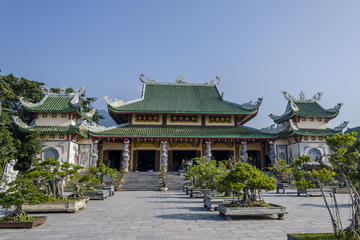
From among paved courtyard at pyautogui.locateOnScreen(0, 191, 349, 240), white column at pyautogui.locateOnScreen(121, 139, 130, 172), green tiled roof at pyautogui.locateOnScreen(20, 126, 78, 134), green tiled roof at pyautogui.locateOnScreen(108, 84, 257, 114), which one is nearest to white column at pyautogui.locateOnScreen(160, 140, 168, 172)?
white column at pyautogui.locateOnScreen(121, 139, 130, 172)

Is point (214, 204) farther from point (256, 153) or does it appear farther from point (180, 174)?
point (256, 153)

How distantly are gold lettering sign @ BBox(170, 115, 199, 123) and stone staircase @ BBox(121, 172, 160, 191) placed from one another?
622 centimetres

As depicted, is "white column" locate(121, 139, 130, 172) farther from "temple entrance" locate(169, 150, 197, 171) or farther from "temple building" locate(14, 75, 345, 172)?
"temple entrance" locate(169, 150, 197, 171)

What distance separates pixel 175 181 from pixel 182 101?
10060mm

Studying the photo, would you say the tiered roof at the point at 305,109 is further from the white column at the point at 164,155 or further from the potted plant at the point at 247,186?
A: the potted plant at the point at 247,186

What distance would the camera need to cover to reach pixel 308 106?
26.7 m

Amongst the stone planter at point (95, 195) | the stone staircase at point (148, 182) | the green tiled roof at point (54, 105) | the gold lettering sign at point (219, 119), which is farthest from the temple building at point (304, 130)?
the green tiled roof at point (54, 105)

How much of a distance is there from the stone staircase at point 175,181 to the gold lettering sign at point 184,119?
5.83 m

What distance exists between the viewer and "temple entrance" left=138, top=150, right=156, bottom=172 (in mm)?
26875

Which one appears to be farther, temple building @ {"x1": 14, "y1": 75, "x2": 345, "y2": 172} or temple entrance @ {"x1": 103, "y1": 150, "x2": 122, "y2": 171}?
temple entrance @ {"x1": 103, "y1": 150, "x2": 122, "y2": 171}

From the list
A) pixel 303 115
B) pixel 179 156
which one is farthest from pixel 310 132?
pixel 179 156

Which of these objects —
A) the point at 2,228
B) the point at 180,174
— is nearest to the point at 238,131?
the point at 180,174

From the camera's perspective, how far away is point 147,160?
88.5 ft

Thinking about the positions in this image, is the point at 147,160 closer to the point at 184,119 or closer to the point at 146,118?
the point at 146,118
